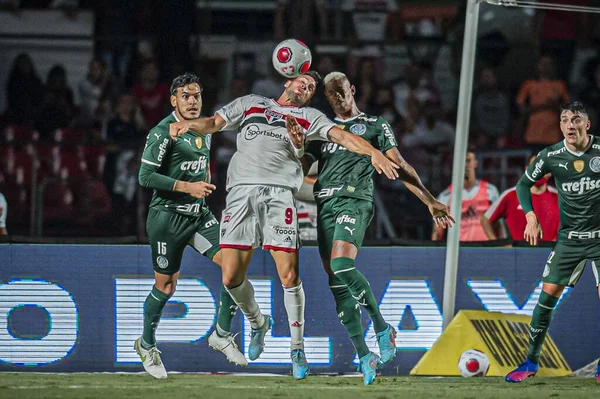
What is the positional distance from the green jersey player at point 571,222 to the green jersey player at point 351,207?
3.73 feet

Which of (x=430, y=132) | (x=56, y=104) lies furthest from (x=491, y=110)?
(x=56, y=104)

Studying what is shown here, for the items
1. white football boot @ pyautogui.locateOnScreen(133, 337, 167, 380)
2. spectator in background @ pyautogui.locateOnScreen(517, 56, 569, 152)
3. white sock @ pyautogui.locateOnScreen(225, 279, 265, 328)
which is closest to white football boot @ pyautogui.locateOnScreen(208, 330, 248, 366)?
white sock @ pyautogui.locateOnScreen(225, 279, 265, 328)

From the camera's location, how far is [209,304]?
1065 cm

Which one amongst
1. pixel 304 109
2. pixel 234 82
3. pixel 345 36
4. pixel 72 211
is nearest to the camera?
pixel 304 109

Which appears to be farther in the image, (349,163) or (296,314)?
(349,163)

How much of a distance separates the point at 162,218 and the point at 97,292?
1.21 metres

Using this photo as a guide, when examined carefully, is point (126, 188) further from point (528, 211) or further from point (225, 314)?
point (528, 211)

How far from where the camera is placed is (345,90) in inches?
380

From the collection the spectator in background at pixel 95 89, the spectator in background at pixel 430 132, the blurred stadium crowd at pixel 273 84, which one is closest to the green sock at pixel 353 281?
the blurred stadium crowd at pixel 273 84

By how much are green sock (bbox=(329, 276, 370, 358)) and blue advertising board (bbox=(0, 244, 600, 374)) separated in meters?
1.14

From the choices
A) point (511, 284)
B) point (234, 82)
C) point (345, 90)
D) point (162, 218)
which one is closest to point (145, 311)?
point (162, 218)

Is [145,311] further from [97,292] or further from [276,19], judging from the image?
[276,19]

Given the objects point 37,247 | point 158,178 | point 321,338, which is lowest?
point 321,338

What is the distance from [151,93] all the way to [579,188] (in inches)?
300
